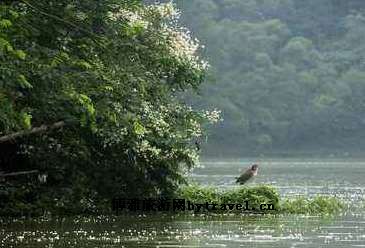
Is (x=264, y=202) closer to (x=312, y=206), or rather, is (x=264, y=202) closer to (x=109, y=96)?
(x=312, y=206)

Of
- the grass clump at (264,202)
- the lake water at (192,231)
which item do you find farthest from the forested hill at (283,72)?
the lake water at (192,231)

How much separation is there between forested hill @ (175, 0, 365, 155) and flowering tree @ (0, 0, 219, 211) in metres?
109

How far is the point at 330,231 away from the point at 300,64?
13794 centimetres

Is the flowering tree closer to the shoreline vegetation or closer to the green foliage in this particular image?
the shoreline vegetation

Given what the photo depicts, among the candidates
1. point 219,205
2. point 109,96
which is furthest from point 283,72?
point 109,96

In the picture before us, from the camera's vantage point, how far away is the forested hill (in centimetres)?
14825

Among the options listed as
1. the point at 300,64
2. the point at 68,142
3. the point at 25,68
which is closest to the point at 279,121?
the point at 300,64

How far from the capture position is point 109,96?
1065 inches

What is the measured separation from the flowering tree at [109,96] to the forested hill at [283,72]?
109135 mm

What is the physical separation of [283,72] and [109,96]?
434ft

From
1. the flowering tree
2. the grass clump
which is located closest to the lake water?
the grass clump

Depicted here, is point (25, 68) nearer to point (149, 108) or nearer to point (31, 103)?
point (31, 103)

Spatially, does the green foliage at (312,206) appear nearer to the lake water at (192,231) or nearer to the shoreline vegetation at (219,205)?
the shoreline vegetation at (219,205)

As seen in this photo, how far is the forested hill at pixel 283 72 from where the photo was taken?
148250mm
